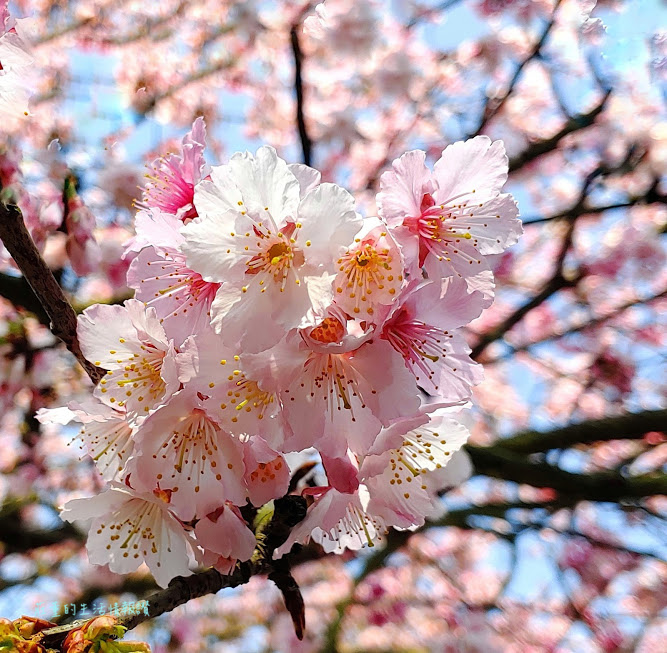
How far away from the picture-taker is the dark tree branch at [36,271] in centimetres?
82

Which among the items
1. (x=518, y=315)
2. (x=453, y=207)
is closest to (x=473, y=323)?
(x=518, y=315)

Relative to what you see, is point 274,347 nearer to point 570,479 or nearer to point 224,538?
point 224,538

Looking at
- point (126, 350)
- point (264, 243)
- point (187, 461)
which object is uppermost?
point (264, 243)

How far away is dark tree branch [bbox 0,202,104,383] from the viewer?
2.70ft

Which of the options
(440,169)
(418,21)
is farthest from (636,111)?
(440,169)

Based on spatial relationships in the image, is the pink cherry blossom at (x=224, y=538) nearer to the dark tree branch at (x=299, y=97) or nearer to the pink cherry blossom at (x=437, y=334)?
the pink cherry blossom at (x=437, y=334)

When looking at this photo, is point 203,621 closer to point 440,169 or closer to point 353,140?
point 353,140

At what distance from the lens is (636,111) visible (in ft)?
13.9

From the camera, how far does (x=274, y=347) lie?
0.80 meters

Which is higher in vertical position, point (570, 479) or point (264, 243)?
point (264, 243)

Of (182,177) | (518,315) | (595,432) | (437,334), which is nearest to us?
(437,334)

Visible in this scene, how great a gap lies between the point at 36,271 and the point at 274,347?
0.34m

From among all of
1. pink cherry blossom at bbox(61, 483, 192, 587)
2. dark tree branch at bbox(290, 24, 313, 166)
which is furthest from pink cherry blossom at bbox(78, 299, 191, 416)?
dark tree branch at bbox(290, 24, 313, 166)

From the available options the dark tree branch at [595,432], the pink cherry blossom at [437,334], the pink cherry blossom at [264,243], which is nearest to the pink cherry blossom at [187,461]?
the pink cherry blossom at [264,243]
